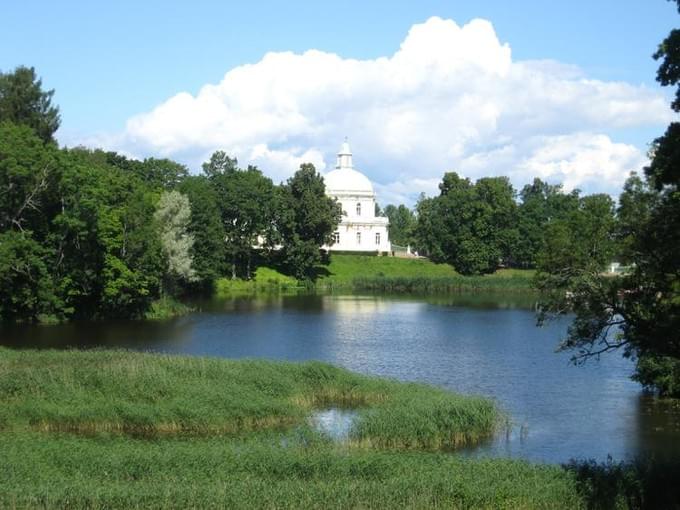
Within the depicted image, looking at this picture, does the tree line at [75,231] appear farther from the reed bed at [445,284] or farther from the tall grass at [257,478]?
the tall grass at [257,478]

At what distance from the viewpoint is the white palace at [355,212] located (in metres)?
123

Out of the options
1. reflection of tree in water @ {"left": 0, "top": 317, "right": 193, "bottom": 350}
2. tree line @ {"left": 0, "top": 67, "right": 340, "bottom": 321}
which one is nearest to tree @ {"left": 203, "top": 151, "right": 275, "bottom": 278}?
tree line @ {"left": 0, "top": 67, "right": 340, "bottom": 321}

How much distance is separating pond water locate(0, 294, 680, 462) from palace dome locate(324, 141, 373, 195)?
162 ft

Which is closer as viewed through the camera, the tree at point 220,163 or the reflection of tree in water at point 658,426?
the reflection of tree in water at point 658,426

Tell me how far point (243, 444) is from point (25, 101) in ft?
184

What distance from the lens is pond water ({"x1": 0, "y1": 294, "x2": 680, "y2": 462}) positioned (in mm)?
26469

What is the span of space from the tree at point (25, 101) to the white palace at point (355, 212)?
55390 mm

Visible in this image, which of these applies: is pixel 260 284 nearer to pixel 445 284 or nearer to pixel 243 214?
pixel 243 214

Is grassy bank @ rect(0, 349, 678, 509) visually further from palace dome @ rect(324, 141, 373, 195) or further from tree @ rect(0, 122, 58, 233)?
palace dome @ rect(324, 141, 373, 195)

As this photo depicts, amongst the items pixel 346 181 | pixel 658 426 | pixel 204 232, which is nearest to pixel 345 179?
pixel 346 181

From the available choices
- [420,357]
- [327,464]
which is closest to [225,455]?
[327,464]

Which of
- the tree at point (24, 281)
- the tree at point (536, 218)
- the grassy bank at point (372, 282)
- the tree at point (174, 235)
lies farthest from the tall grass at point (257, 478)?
the tree at point (536, 218)

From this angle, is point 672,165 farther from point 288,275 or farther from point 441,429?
point 288,275

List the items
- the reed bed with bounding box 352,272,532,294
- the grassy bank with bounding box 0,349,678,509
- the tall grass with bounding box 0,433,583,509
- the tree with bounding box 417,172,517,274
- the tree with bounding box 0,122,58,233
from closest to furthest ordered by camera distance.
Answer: the tall grass with bounding box 0,433,583,509
the grassy bank with bounding box 0,349,678,509
the tree with bounding box 0,122,58,233
the reed bed with bounding box 352,272,532,294
the tree with bounding box 417,172,517,274
